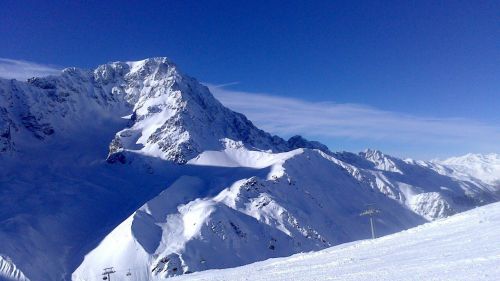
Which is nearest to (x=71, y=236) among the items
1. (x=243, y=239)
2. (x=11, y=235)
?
(x=11, y=235)

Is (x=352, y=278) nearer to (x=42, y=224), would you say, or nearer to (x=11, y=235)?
(x=11, y=235)

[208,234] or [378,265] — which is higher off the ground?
[378,265]

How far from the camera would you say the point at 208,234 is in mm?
184000

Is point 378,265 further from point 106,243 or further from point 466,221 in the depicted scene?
point 106,243

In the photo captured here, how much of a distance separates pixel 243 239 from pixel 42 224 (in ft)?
252

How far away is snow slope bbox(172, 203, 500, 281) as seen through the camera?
93.7ft

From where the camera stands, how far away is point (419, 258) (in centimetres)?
3462

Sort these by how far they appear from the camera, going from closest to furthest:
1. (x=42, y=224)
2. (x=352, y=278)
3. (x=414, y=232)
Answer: (x=352, y=278), (x=414, y=232), (x=42, y=224)

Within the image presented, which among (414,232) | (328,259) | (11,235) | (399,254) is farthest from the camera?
(11,235)

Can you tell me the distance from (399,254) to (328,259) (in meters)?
7.73

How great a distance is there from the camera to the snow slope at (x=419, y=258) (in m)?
28.6

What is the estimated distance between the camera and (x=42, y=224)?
631 feet

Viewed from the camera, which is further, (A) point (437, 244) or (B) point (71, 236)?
(B) point (71, 236)

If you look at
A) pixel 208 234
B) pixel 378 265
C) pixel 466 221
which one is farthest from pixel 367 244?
pixel 208 234
